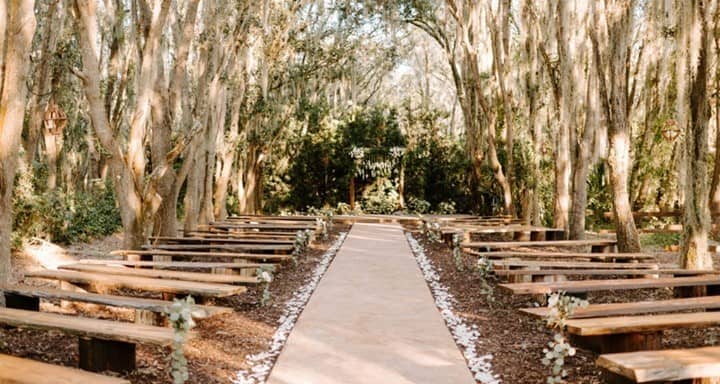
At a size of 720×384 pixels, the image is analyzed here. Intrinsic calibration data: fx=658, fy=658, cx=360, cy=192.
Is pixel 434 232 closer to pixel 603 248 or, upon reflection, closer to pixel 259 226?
pixel 259 226

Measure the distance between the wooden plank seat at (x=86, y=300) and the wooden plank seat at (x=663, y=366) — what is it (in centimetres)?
287

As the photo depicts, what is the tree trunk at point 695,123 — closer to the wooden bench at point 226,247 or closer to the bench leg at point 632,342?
the bench leg at point 632,342

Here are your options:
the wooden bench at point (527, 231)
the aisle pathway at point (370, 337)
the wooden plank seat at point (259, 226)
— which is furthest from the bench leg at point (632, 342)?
the wooden plank seat at point (259, 226)

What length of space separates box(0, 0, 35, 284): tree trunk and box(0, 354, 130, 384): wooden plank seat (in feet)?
7.96

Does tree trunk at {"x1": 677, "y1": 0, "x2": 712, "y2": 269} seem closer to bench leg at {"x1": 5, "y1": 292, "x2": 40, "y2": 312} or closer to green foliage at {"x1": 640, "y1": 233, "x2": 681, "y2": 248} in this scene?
bench leg at {"x1": 5, "y1": 292, "x2": 40, "y2": 312}

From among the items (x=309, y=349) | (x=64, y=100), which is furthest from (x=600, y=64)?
(x=64, y=100)

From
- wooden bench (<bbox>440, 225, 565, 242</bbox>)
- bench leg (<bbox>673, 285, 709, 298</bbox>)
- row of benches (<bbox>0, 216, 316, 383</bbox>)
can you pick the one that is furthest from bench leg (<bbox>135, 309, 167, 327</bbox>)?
wooden bench (<bbox>440, 225, 565, 242</bbox>)

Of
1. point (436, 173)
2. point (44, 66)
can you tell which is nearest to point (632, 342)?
point (44, 66)

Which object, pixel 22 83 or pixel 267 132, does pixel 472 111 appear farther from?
pixel 22 83

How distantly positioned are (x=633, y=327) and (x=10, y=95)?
548cm

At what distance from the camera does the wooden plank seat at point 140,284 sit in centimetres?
590

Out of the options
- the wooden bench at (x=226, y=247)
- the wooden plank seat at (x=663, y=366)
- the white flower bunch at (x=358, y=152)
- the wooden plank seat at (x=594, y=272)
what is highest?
the white flower bunch at (x=358, y=152)

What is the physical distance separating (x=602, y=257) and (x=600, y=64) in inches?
127

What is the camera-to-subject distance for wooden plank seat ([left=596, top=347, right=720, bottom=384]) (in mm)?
3432
